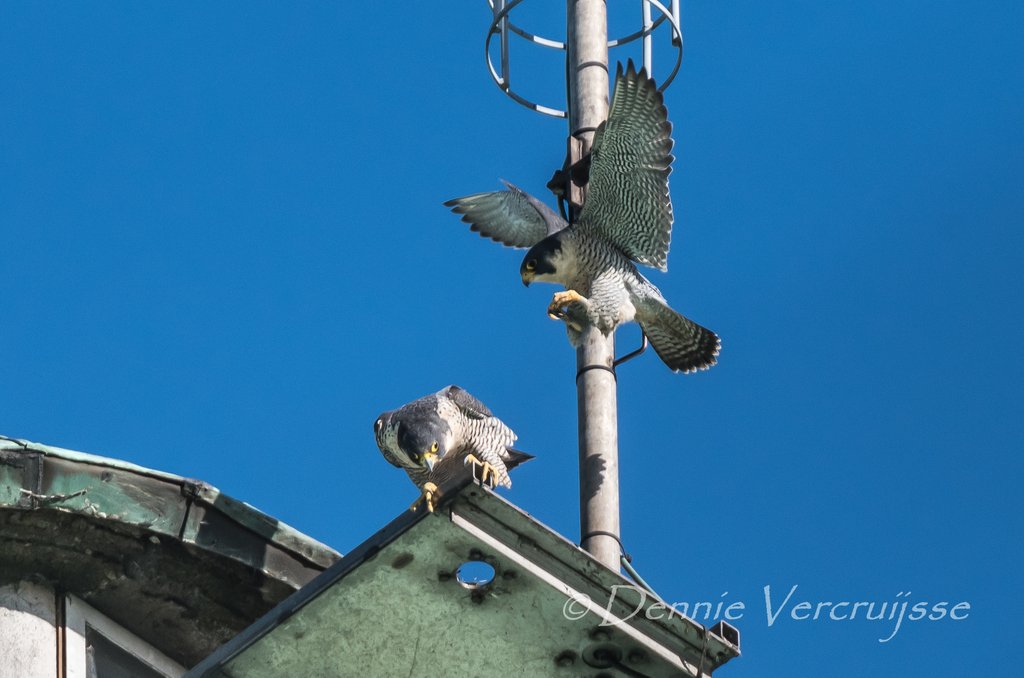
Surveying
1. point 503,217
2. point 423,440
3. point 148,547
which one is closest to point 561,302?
point 423,440

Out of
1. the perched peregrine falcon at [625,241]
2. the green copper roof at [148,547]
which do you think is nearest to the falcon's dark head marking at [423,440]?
the perched peregrine falcon at [625,241]

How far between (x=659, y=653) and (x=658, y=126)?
3775 millimetres

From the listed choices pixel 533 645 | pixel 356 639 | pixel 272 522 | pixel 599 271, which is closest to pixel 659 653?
pixel 533 645

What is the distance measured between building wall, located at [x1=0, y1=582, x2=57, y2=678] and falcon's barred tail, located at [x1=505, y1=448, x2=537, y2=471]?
A: 9.30 ft

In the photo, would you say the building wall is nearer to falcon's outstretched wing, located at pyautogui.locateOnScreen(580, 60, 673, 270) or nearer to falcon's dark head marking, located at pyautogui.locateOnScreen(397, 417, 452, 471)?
falcon's dark head marking, located at pyautogui.locateOnScreen(397, 417, 452, 471)

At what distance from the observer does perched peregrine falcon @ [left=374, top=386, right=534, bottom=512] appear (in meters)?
9.06

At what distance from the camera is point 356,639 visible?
7078 mm

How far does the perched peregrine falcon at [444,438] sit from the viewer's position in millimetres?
9062

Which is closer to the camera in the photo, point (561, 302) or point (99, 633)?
point (99, 633)

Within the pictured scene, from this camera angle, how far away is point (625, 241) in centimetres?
1031

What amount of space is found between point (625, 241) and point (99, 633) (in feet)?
12.5

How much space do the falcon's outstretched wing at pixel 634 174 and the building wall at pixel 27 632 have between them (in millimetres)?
3740

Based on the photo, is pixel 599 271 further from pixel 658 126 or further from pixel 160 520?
pixel 160 520

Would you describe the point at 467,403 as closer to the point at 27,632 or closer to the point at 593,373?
the point at 593,373
